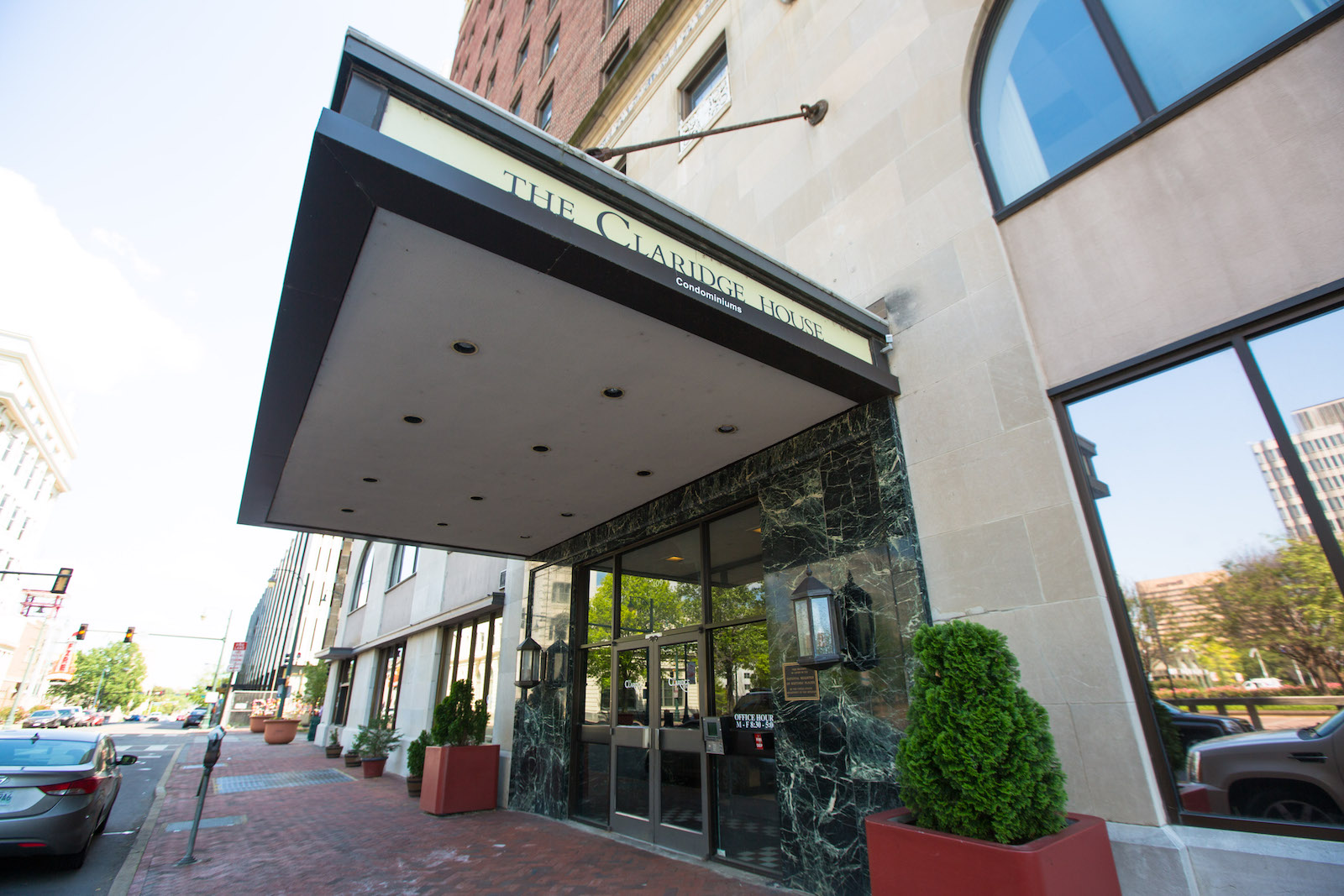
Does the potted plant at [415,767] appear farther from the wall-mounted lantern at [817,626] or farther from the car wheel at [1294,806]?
the car wheel at [1294,806]

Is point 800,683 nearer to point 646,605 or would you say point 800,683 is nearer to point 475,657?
point 646,605

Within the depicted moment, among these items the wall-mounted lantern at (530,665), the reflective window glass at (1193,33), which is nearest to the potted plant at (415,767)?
the wall-mounted lantern at (530,665)

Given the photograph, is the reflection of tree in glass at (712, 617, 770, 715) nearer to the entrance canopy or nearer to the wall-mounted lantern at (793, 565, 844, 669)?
the wall-mounted lantern at (793, 565, 844, 669)

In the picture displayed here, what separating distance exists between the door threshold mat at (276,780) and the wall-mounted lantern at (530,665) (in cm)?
754

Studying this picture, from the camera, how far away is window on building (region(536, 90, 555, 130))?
658 inches

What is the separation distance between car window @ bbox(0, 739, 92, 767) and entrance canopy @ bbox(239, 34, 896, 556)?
3140 millimetres

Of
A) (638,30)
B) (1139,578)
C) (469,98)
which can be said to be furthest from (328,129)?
(638,30)

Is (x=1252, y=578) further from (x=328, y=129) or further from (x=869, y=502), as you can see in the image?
(x=328, y=129)

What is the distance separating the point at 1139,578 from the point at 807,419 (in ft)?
9.27

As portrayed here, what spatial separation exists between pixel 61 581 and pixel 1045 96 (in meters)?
35.1

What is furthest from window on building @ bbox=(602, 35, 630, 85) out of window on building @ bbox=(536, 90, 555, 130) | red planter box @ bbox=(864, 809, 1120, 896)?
red planter box @ bbox=(864, 809, 1120, 896)

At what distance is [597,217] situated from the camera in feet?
12.9

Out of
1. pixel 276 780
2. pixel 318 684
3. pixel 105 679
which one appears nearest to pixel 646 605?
pixel 276 780

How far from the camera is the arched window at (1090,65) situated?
13.9ft
